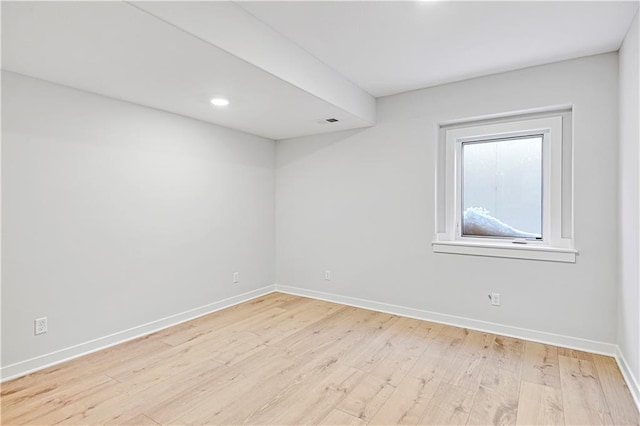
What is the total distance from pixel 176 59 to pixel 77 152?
4.13 ft

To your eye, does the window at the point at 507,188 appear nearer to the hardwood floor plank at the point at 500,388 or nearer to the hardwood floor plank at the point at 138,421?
the hardwood floor plank at the point at 500,388

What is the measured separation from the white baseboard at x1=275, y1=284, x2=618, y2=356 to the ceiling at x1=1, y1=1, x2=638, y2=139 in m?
2.28

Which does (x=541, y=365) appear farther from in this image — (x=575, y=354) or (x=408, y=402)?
(x=408, y=402)

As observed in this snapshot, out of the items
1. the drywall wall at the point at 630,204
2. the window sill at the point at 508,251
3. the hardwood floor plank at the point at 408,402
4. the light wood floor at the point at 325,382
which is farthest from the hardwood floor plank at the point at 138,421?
the drywall wall at the point at 630,204

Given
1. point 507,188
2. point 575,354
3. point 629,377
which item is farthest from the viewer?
point 507,188

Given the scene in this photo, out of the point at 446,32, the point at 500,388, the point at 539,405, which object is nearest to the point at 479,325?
the point at 500,388

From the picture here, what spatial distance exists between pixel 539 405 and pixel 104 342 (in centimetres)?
332

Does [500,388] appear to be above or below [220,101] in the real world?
below

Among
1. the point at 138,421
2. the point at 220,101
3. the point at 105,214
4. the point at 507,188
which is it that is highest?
the point at 220,101

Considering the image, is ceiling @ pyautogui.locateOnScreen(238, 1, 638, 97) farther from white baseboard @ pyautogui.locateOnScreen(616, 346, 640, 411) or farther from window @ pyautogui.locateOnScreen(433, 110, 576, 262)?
white baseboard @ pyautogui.locateOnScreen(616, 346, 640, 411)

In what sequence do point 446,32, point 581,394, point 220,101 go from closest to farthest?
1. point 581,394
2. point 446,32
3. point 220,101

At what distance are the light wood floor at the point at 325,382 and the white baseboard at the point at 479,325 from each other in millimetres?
97

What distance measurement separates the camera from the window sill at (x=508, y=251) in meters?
2.92

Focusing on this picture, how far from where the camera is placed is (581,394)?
2197 mm
